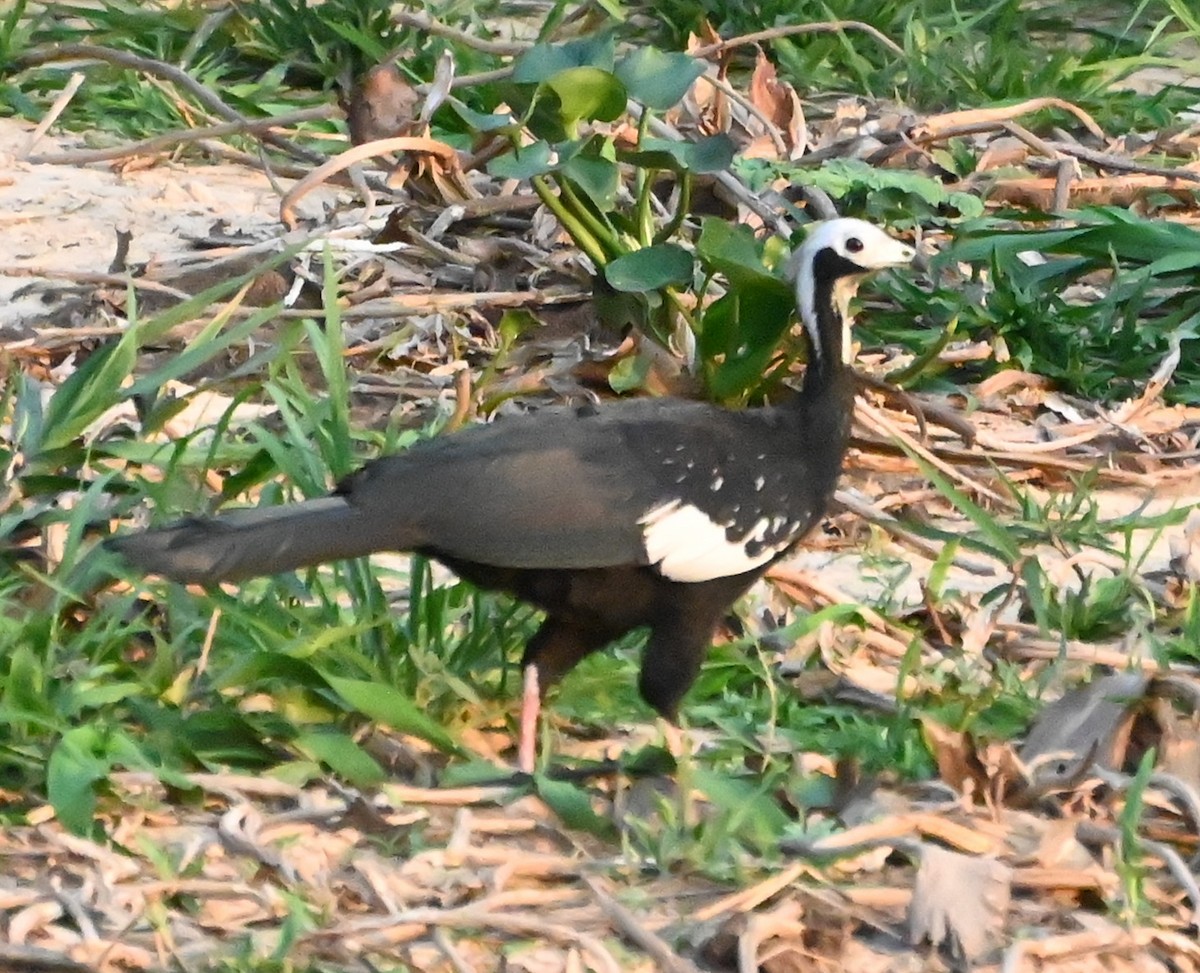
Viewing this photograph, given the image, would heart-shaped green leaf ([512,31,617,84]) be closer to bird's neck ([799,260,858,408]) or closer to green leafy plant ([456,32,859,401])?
green leafy plant ([456,32,859,401])

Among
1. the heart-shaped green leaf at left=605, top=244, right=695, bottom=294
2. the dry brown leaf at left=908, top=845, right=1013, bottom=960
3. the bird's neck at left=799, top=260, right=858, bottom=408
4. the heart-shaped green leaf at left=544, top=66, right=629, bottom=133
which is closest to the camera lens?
the dry brown leaf at left=908, top=845, right=1013, bottom=960

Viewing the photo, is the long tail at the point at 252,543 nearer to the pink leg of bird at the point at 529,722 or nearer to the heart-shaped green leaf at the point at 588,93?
the pink leg of bird at the point at 529,722

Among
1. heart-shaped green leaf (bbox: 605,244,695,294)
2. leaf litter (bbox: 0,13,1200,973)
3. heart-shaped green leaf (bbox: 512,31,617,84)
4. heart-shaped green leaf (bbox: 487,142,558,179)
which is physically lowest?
leaf litter (bbox: 0,13,1200,973)

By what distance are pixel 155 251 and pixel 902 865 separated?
129 inches

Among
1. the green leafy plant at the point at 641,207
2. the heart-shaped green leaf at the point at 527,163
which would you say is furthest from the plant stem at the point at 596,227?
the heart-shaped green leaf at the point at 527,163

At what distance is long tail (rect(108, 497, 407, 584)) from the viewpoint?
2.79m

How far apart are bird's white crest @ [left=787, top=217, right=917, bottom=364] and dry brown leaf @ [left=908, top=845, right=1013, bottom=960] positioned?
102cm

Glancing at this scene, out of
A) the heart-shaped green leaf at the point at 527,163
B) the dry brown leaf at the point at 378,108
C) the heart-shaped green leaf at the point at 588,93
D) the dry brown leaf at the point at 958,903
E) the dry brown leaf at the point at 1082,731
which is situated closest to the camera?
the dry brown leaf at the point at 958,903

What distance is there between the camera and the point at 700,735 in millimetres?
3209

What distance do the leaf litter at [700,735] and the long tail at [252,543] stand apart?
0.28 m

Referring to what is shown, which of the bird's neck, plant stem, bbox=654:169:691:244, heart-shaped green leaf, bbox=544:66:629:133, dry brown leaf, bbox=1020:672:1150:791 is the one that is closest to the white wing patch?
the bird's neck

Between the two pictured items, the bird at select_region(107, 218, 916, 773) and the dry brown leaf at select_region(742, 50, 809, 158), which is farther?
the dry brown leaf at select_region(742, 50, 809, 158)

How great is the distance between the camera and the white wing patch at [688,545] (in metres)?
3.01

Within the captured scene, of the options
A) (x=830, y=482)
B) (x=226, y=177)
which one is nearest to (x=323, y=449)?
(x=830, y=482)
